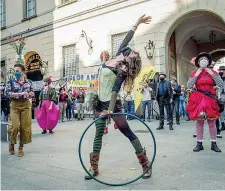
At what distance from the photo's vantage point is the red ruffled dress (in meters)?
5.63

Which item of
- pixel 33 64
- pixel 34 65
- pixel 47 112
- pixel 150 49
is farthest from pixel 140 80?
pixel 33 64

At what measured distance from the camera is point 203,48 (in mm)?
22688

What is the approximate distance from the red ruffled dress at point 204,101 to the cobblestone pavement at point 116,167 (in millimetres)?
746

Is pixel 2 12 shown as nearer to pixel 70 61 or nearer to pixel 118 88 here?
pixel 70 61

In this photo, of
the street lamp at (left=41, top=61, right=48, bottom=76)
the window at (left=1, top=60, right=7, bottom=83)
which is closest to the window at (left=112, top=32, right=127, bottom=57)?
the street lamp at (left=41, top=61, right=48, bottom=76)

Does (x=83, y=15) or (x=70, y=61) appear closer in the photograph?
(x=83, y=15)

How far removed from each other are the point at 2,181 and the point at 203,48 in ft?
69.8

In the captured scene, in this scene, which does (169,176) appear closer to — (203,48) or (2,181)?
(2,181)

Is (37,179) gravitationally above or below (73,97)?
below

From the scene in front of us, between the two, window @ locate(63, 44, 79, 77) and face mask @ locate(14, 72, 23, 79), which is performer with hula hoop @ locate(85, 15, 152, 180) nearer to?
face mask @ locate(14, 72, 23, 79)

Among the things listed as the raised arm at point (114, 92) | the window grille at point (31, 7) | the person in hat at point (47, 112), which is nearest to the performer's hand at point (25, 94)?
the raised arm at point (114, 92)

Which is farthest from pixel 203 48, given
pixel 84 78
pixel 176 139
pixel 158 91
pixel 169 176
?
pixel 169 176

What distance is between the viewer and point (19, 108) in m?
5.88

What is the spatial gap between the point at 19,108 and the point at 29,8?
18.1 metres
